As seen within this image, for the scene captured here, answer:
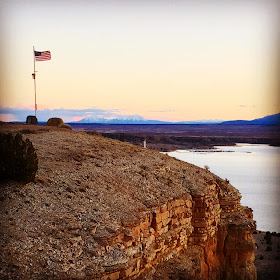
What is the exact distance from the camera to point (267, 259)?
24.3 metres

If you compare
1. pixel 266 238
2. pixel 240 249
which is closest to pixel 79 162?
pixel 240 249

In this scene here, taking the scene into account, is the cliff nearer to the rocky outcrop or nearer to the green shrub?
the green shrub

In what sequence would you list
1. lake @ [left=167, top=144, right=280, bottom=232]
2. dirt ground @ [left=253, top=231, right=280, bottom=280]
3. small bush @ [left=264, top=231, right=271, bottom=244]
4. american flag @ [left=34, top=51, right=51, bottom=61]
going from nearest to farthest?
american flag @ [left=34, top=51, right=51, bottom=61] < dirt ground @ [left=253, top=231, right=280, bottom=280] < lake @ [left=167, top=144, right=280, bottom=232] < small bush @ [left=264, top=231, right=271, bottom=244]

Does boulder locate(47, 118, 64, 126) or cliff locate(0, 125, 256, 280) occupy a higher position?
boulder locate(47, 118, 64, 126)

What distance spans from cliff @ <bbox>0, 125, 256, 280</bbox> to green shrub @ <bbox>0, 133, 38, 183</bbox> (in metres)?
0.21

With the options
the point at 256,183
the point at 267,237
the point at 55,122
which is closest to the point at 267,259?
the point at 267,237

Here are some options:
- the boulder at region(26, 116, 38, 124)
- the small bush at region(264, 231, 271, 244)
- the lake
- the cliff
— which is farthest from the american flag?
the small bush at region(264, 231, 271, 244)

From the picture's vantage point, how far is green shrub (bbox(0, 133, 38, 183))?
10.1 metres

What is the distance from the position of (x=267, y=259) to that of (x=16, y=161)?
56.8ft

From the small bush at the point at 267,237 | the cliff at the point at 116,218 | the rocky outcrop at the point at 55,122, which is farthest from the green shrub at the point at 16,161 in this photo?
the small bush at the point at 267,237

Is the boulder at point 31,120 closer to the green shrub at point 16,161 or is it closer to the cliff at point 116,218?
the cliff at point 116,218

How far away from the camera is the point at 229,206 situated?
15609 millimetres

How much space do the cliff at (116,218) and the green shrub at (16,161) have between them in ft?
0.68

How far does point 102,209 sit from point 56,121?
8486mm
